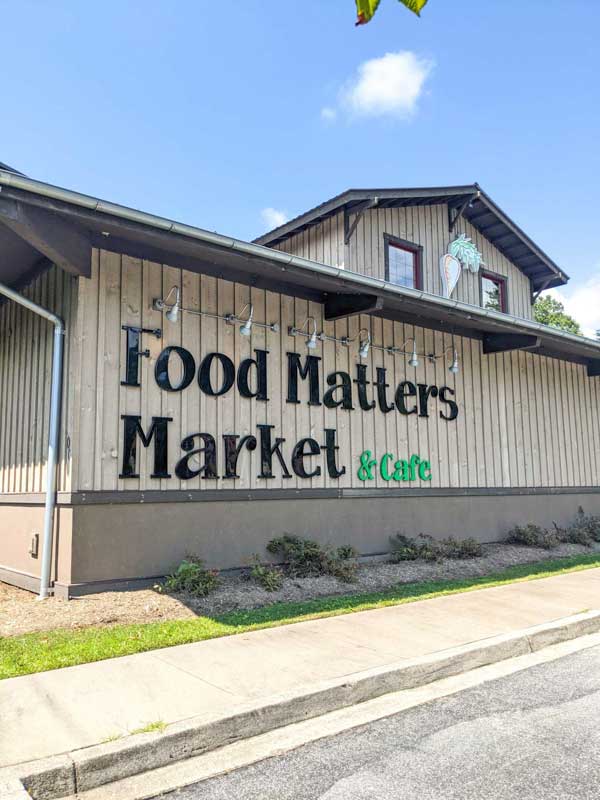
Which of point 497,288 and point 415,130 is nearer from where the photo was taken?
point 415,130

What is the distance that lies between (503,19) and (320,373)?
25.0 feet

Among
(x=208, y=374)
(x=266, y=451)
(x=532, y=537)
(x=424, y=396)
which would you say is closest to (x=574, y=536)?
(x=532, y=537)

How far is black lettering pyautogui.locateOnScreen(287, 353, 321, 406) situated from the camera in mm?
10055

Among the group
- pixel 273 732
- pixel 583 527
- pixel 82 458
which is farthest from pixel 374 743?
pixel 583 527

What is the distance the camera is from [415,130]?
8.80m

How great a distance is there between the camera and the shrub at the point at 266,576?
8.31 metres

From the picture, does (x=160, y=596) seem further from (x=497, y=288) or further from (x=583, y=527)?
(x=497, y=288)

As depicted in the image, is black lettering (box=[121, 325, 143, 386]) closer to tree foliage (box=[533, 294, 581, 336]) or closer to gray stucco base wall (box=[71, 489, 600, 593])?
gray stucco base wall (box=[71, 489, 600, 593])

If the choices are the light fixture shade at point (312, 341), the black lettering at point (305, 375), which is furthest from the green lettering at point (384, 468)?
the light fixture shade at point (312, 341)

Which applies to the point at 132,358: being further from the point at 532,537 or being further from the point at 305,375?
the point at 532,537

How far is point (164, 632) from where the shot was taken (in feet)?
20.7

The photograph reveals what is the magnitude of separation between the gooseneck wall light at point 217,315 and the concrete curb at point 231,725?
17.0 feet

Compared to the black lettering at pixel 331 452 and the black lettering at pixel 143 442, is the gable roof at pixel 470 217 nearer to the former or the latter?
the black lettering at pixel 331 452

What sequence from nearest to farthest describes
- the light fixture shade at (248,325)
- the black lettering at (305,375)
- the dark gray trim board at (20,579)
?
1. the dark gray trim board at (20,579)
2. the light fixture shade at (248,325)
3. the black lettering at (305,375)
